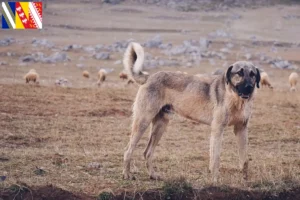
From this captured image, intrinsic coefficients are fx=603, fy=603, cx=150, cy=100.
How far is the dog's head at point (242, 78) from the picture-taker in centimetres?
940

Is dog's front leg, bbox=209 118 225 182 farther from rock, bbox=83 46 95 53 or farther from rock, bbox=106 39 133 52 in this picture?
rock, bbox=106 39 133 52

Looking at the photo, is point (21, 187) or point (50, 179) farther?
point (50, 179)

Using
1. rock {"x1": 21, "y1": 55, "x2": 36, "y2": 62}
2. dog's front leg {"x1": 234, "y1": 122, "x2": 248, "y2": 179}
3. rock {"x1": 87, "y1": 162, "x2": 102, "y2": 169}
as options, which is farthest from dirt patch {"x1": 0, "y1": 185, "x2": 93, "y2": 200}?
rock {"x1": 21, "y1": 55, "x2": 36, "y2": 62}

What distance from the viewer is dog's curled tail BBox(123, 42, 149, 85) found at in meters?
10.3

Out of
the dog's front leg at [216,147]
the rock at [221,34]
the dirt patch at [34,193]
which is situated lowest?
the dirt patch at [34,193]

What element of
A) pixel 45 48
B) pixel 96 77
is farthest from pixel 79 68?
pixel 45 48

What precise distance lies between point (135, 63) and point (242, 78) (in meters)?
1.95

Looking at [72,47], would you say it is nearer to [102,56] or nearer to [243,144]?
[102,56]

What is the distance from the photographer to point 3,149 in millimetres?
11984

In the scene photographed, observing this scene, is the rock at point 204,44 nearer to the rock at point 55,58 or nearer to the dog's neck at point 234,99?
the rock at point 55,58

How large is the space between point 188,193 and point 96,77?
26.4 meters

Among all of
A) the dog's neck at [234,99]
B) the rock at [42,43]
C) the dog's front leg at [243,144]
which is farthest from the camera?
the rock at [42,43]

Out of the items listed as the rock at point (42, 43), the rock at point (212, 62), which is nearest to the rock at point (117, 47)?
the rock at point (42, 43)

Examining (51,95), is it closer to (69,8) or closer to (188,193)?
(188,193)
